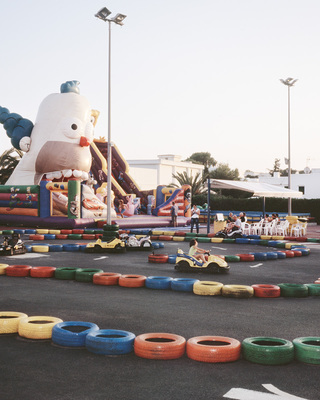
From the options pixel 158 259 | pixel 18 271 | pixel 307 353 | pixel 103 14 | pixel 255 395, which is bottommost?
pixel 255 395

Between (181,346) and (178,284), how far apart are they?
482 cm

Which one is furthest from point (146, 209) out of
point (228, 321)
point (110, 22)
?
point (228, 321)

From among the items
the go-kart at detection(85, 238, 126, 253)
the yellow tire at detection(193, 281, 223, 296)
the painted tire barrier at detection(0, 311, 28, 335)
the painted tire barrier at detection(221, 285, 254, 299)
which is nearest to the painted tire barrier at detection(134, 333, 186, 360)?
the painted tire barrier at detection(0, 311, 28, 335)

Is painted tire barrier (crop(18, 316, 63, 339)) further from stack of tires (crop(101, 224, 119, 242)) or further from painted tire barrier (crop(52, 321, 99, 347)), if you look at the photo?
stack of tires (crop(101, 224, 119, 242))

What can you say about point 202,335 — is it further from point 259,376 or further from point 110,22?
point 110,22

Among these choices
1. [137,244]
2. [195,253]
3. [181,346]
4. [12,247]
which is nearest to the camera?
[181,346]

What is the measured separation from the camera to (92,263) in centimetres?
1611

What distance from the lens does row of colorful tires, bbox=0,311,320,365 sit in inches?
256

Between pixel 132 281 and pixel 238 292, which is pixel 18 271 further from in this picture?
pixel 238 292

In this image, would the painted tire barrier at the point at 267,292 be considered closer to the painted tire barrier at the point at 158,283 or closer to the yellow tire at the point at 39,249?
the painted tire barrier at the point at 158,283

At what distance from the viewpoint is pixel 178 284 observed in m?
11.5

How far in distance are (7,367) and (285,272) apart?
394 inches

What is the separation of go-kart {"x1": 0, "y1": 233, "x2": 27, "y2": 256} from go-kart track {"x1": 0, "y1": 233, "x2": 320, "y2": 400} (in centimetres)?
447

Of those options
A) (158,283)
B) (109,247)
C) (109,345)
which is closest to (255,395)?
(109,345)
